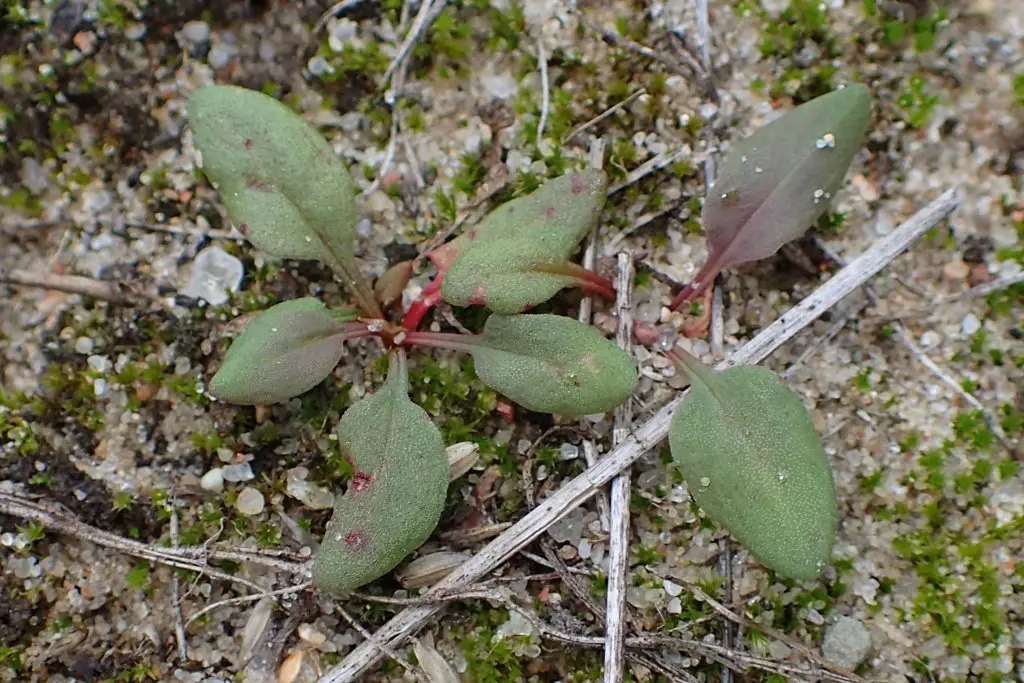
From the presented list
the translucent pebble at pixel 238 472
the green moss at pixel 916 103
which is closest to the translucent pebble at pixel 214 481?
the translucent pebble at pixel 238 472

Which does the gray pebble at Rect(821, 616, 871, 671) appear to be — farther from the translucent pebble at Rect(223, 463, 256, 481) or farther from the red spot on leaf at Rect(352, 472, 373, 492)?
the translucent pebble at Rect(223, 463, 256, 481)

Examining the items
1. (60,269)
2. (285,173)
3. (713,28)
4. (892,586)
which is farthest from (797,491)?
(60,269)

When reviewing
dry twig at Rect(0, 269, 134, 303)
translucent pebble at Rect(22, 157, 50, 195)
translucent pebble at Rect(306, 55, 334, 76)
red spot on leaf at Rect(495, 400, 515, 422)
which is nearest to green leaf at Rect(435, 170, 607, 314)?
red spot on leaf at Rect(495, 400, 515, 422)

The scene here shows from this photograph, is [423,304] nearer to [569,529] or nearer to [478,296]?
[478,296]

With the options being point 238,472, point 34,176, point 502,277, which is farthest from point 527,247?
point 34,176

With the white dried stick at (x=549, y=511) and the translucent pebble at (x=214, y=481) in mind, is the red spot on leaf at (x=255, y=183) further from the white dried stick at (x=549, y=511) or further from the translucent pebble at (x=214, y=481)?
the white dried stick at (x=549, y=511)

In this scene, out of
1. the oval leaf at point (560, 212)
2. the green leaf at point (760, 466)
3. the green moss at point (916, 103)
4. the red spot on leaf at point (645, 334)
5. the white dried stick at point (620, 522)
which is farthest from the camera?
the green moss at point (916, 103)

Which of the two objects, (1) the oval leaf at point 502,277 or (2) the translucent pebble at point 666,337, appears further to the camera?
(2) the translucent pebble at point 666,337
